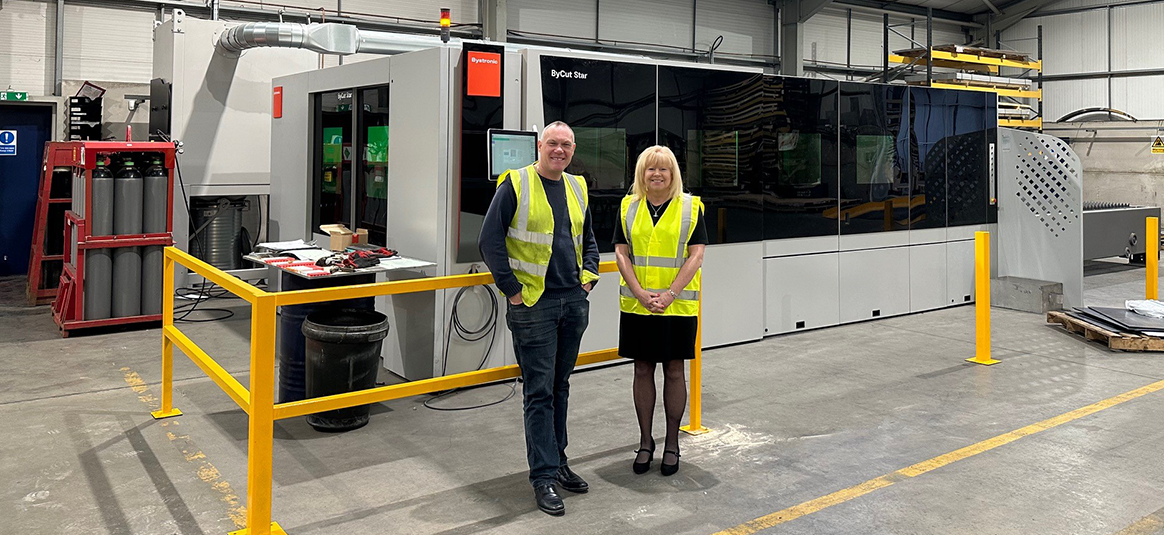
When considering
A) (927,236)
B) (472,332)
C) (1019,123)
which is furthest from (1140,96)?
(472,332)

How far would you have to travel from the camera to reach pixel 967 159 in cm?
930

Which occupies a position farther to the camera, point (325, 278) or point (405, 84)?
point (405, 84)

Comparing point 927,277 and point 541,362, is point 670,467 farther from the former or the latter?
point 927,277

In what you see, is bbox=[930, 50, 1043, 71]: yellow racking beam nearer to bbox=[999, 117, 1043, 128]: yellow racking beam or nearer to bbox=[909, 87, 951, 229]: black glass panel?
bbox=[999, 117, 1043, 128]: yellow racking beam

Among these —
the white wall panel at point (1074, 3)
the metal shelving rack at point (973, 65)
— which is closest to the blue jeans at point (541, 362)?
the metal shelving rack at point (973, 65)

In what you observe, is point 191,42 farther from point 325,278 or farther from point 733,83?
point 733,83

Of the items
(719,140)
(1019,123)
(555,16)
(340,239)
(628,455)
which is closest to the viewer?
(628,455)

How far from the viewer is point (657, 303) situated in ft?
13.3

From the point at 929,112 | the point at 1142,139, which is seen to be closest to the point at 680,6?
the point at 929,112

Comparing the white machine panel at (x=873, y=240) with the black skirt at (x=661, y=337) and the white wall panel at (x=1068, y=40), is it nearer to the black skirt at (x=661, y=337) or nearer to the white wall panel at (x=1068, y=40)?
the black skirt at (x=661, y=337)

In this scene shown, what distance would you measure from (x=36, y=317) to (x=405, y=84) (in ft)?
16.7

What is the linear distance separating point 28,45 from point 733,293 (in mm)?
9599

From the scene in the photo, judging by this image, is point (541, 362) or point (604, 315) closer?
point (541, 362)

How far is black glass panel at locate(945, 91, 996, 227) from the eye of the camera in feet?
30.0
